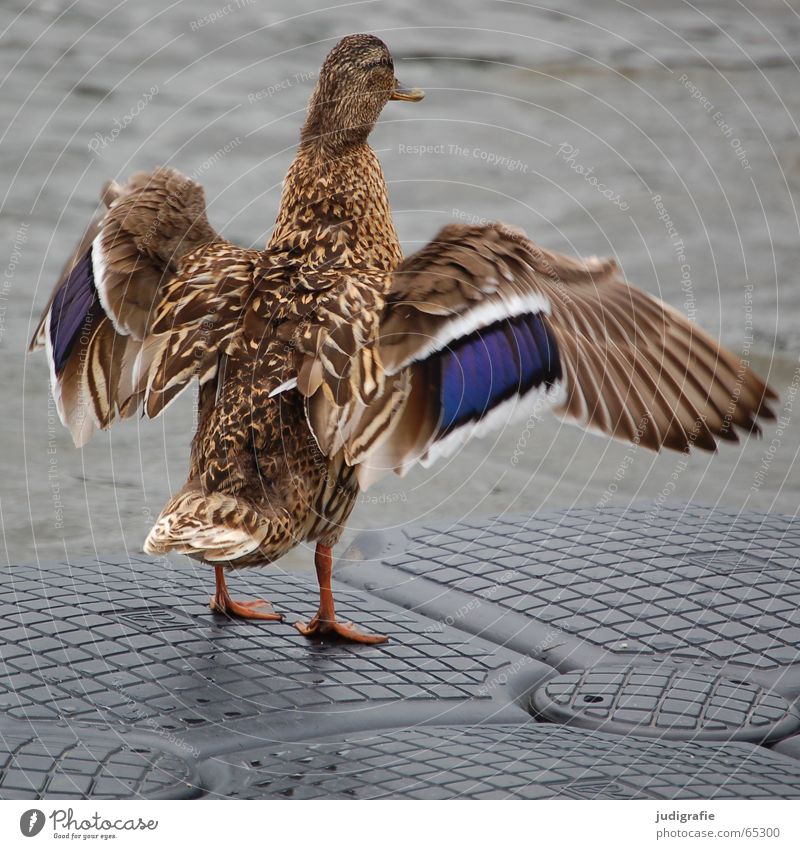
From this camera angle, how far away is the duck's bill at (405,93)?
12.3 ft

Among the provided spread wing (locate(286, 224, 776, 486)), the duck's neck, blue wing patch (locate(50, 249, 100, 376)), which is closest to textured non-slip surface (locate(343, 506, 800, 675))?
spread wing (locate(286, 224, 776, 486))

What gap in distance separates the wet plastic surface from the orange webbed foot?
4cm

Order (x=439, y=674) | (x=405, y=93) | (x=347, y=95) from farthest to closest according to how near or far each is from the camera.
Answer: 1. (x=405, y=93)
2. (x=347, y=95)
3. (x=439, y=674)

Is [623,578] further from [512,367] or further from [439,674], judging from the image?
[512,367]

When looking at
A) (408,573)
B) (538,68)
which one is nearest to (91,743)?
(408,573)

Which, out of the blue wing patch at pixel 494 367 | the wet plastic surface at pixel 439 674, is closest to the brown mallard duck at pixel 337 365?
the blue wing patch at pixel 494 367

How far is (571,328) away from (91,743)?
1.21 metres

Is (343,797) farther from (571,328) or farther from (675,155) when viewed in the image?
(675,155)

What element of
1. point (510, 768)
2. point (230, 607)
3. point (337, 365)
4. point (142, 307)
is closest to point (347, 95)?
point (142, 307)

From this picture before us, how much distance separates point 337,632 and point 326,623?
1.5 inches

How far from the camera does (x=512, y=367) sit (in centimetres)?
277

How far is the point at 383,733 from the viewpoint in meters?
→ 2.57

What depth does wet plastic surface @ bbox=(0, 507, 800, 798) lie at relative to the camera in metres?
2.37

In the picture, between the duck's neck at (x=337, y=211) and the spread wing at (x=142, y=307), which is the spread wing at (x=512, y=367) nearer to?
the spread wing at (x=142, y=307)
